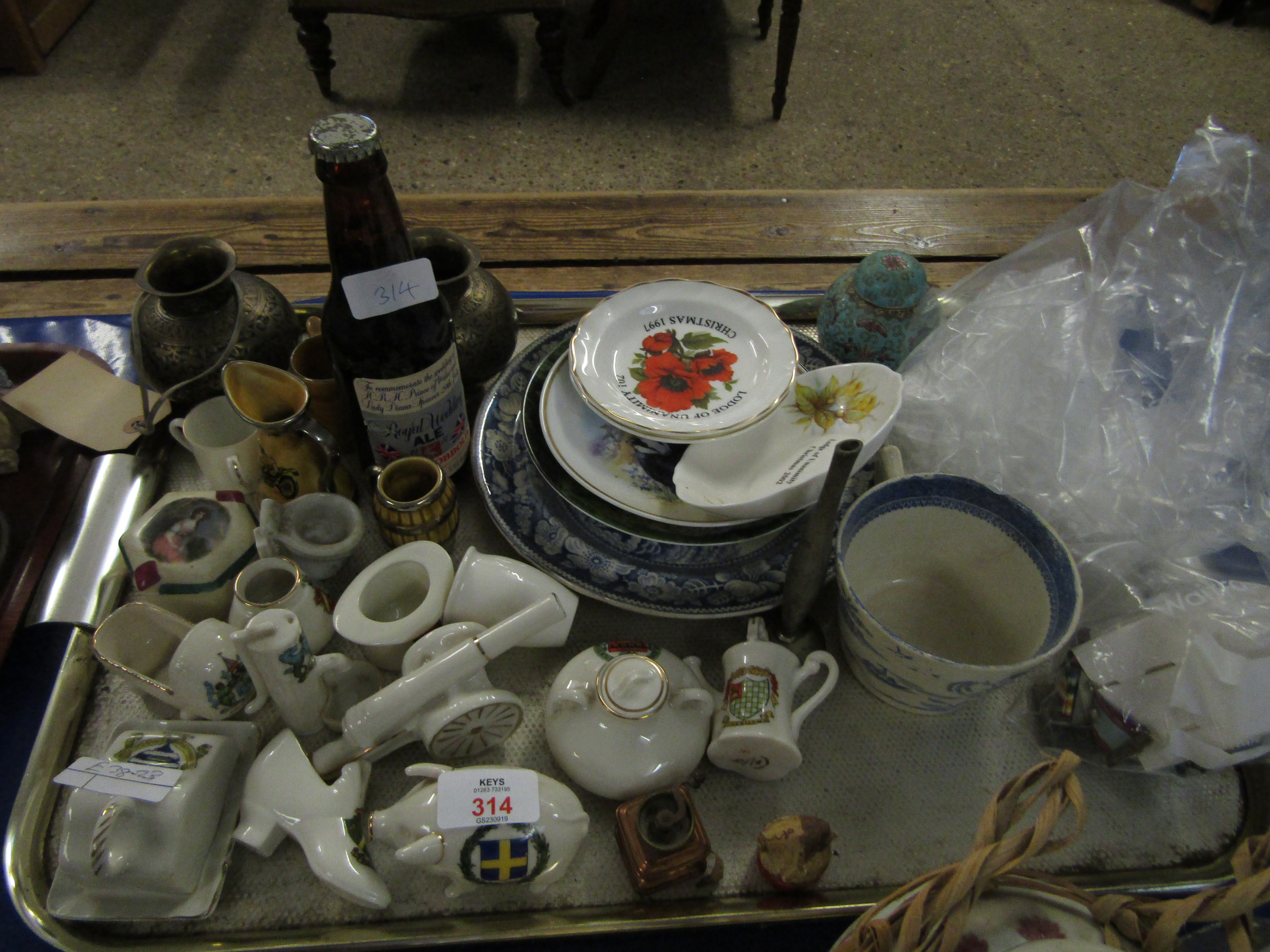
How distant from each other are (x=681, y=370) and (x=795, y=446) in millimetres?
114

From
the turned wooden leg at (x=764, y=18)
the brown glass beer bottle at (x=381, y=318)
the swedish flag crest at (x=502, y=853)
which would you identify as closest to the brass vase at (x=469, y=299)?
the brown glass beer bottle at (x=381, y=318)

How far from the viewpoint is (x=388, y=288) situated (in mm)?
544

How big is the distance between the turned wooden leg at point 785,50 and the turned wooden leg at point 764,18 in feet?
0.86

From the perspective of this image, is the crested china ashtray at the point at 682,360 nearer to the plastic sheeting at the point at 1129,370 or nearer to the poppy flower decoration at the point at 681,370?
the poppy flower decoration at the point at 681,370

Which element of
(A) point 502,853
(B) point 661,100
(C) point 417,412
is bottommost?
(B) point 661,100

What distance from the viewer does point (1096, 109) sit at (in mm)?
2057

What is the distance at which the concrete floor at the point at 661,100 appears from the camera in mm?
1816

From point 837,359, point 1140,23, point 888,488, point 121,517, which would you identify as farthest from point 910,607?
point 1140,23

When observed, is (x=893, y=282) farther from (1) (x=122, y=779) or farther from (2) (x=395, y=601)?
(1) (x=122, y=779)

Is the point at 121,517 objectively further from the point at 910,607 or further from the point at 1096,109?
the point at 1096,109

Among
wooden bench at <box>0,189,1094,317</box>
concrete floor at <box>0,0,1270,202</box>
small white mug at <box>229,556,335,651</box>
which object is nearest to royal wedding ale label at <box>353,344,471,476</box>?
small white mug at <box>229,556,335,651</box>

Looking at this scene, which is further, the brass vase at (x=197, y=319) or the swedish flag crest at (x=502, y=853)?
the brass vase at (x=197, y=319)

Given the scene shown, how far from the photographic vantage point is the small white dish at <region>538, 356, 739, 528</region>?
58cm

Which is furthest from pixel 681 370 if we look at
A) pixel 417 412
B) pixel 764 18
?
pixel 764 18
